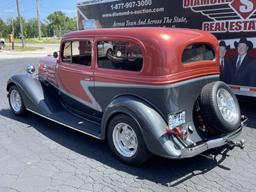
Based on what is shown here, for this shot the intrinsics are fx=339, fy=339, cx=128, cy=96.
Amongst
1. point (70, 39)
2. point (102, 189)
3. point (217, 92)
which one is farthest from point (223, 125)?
point (70, 39)

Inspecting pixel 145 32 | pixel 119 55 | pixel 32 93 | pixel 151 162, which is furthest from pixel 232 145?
pixel 32 93

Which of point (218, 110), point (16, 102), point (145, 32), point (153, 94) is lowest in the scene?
point (16, 102)

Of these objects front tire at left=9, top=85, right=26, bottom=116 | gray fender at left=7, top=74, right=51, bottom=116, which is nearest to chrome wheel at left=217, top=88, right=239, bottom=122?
gray fender at left=7, top=74, right=51, bottom=116

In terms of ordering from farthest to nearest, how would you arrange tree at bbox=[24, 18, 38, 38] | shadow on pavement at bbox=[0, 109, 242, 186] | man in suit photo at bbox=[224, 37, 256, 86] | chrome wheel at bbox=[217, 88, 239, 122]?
tree at bbox=[24, 18, 38, 38] → man in suit photo at bbox=[224, 37, 256, 86] → chrome wheel at bbox=[217, 88, 239, 122] → shadow on pavement at bbox=[0, 109, 242, 186]

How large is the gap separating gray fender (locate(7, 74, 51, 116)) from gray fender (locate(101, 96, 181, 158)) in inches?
78.6

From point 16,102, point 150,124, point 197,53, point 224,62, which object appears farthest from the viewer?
point 16,102

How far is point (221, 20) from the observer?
643 centimetres

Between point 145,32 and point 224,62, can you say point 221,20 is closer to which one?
point 224,62

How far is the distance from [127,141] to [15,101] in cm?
322

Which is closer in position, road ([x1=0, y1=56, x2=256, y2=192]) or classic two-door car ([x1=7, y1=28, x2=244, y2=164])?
road ([x1=0, y1=56, x2=256, y2=192])

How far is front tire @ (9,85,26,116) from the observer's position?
6.56 m

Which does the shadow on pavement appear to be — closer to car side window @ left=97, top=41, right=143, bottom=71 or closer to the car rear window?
car side window @ left=97, top=41, right=143, bottom=71

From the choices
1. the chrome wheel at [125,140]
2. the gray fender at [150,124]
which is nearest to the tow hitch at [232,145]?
the gray fender at [150,124]

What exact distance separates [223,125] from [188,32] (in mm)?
1404
